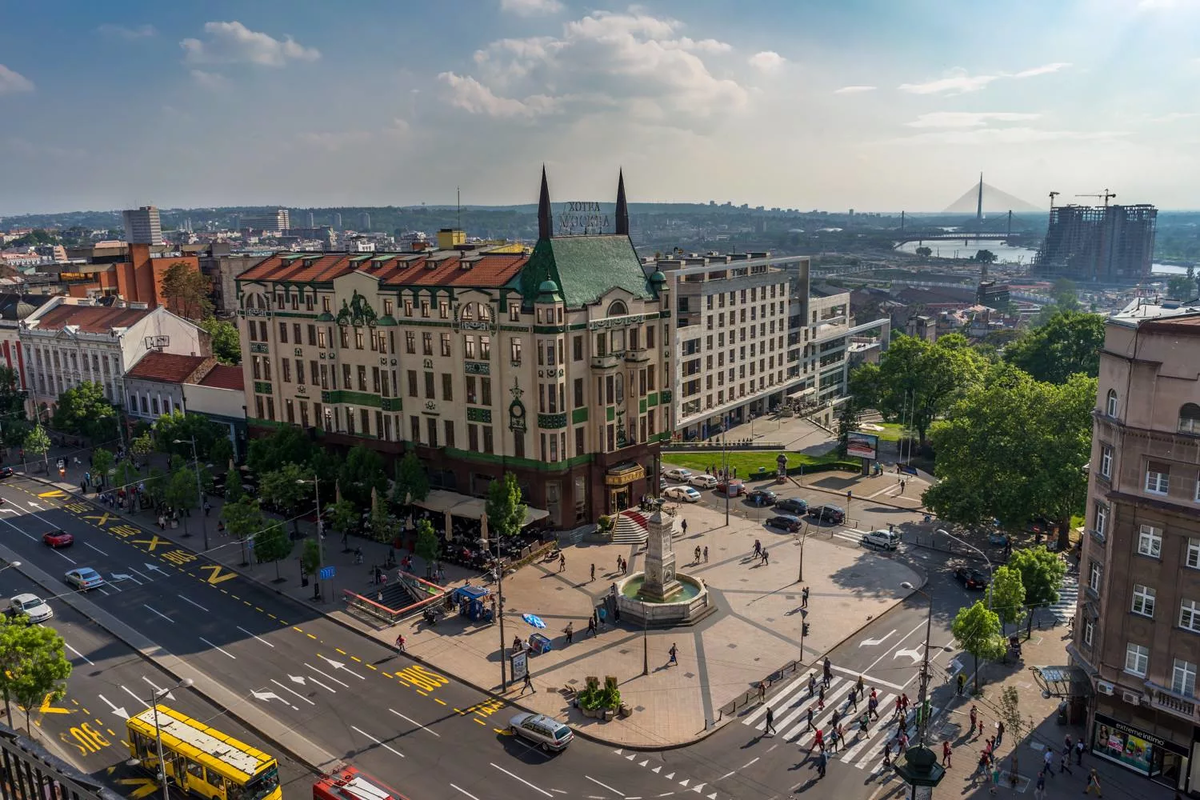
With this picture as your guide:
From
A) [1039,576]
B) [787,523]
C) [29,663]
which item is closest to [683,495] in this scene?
[787,523]

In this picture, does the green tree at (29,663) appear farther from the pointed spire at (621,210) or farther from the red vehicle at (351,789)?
the pointed spire at (621,210)

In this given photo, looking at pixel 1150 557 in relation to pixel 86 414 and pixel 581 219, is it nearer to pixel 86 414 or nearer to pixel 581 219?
pixel 581 219

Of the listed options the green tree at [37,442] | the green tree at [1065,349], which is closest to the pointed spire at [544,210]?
the green tree at [37,442]

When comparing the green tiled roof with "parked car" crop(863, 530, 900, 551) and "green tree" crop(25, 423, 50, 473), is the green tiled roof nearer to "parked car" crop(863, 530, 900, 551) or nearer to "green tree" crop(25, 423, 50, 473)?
"parked car" crop(863, 530, 900, 551)

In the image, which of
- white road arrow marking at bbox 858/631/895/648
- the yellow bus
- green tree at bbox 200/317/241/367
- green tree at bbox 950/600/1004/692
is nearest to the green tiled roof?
white road arrow marking at bbox 858/631/895/648

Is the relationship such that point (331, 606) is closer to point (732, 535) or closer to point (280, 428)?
point (280, 428)

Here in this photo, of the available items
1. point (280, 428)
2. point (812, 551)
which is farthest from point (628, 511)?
point (280, 428)
